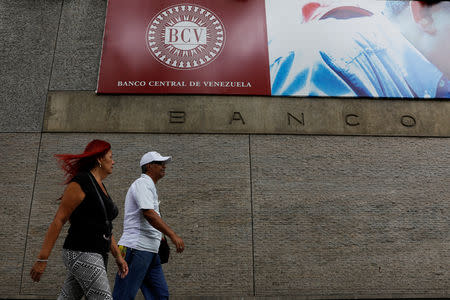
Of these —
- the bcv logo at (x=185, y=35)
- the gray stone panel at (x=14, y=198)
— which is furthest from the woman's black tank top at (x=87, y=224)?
the bcv logo at (x=185, y=35)

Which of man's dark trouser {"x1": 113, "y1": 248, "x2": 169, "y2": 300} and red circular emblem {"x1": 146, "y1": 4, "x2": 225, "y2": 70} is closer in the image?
man's dark trouser {"x1": 113, "y1": 248, "x2": 169, "y2": 300}

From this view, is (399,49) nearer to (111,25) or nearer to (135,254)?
(111,25)

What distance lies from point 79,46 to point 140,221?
17.8ft

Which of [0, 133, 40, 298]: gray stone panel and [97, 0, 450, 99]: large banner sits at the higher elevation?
[97, 0, 450, 99]: large banner

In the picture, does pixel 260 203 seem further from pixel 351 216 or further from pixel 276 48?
pixel 276 48

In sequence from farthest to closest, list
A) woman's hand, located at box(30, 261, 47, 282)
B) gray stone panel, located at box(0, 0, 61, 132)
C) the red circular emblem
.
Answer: the red circular emblem
gray stone panel, located at box(0, 0, 61, 132)
woman's hand, located at box(30, 261, 47, 282)

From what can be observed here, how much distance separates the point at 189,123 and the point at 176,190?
127 cm

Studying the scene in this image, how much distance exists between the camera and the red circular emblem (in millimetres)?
7602

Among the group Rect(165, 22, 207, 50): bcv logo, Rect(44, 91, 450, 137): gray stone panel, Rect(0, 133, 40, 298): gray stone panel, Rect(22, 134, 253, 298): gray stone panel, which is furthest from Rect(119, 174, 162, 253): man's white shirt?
Rect(165, 22, 207, 50): bcv logo

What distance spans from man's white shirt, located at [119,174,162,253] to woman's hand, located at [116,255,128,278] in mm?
256

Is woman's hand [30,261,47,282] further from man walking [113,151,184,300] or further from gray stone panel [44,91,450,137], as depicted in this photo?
gray stone panel [44,91,450,137]

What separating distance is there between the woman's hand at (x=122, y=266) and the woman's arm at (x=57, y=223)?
0.61 meters

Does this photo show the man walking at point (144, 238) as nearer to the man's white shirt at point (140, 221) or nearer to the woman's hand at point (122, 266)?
the man's white shirt at point (140, 221)

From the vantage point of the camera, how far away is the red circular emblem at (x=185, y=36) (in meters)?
7.60
